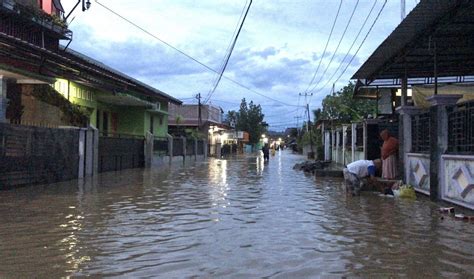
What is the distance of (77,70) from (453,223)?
15236 millimetres

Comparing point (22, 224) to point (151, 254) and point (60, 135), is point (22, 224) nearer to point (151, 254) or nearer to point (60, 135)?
point (151, 254)

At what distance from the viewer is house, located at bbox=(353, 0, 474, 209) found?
1036 cm

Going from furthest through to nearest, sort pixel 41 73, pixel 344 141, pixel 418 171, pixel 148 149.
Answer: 1. pixel 148 149
2. pixel 344 141
3. pixel 41 73
4. pixel 418 171

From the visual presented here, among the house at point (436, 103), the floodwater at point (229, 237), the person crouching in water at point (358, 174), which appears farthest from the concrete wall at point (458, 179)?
the person crouching in water at point (358, 174)

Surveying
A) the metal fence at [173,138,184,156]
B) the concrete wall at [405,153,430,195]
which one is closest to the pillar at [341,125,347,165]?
the concrete wall at [405,153,430,195]

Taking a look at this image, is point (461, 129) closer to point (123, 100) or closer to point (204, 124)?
point (123, 100)

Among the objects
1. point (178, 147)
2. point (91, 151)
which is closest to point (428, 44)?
point (91, 151)

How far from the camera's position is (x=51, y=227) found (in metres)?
8.55

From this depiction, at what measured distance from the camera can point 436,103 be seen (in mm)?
11688

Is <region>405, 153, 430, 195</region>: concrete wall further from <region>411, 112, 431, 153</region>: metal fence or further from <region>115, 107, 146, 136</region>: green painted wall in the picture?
<region>115, 107, 146, 136</region>: green painted wall

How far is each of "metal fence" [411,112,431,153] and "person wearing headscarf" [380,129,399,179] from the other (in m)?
0.56

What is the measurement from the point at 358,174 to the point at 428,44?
406 cm

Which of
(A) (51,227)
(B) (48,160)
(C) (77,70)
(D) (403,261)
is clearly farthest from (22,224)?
(C) (77,70)

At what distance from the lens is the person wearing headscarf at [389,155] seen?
14648 mm
